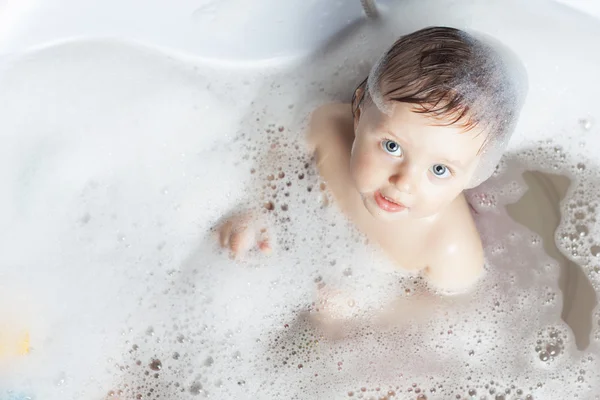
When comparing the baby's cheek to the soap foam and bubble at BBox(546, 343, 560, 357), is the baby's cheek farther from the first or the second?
bubble at BBox(546, 343, 560, 357)

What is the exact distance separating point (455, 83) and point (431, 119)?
0.06 meters

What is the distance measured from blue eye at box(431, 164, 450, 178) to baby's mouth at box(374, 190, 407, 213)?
0.08m

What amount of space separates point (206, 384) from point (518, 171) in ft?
2.42

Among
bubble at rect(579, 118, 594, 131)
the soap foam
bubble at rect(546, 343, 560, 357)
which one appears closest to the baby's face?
the soap foam

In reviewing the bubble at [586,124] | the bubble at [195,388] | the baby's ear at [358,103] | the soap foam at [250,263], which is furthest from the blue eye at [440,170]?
the bubble at [195,388]

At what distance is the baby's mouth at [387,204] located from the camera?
3.03 feet

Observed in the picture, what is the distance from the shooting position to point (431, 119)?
829 mm

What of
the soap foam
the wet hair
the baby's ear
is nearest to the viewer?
the wet hair

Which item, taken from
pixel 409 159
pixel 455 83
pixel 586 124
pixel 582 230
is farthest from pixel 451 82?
pixel 582 230

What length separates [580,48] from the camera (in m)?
1.08

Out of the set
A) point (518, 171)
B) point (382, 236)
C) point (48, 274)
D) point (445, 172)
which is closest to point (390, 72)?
point (445, 172)

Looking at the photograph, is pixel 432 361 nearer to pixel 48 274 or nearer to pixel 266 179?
pixel 266 179

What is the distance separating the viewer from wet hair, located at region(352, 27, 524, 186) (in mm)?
833

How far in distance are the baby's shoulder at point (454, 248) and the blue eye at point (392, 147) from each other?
8.6 inches
